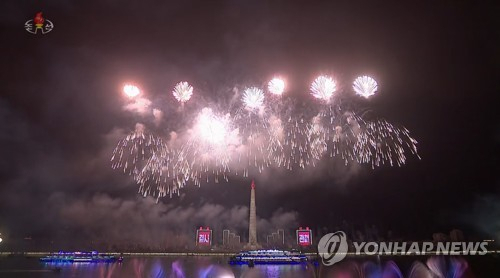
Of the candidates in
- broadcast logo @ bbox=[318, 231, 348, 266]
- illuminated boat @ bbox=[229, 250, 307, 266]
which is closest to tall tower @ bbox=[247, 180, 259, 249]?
illuminated boat @ bbox=[229, 250, 307, 266]

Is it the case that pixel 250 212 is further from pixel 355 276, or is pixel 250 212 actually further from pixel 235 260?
pixel 355 276

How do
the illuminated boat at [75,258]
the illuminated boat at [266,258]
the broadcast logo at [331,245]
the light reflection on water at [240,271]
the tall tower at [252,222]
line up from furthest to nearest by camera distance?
the tall tower at [252,222] → the illuminated boat at [75,258] → the illuminated boat at [266,258] → the light reflection on water at [240,271] → the broadcast logo at [331,245]

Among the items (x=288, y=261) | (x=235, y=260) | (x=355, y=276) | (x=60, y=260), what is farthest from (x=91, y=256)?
(x=355, y=276)

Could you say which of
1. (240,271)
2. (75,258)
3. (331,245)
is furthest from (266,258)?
(75,258)

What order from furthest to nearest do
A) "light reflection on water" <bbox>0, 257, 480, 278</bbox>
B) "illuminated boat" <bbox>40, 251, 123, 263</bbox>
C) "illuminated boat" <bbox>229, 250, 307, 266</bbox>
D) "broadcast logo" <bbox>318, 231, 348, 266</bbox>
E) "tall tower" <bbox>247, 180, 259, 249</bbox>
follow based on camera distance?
"tall tower" <bbox>247, 180, 259, 249</bbox>, "illuminated boat" <bbox>40, 251, 123, 263</bbox>, "illuminated boat" <bbox>229, 250, 307, 266</bbox>, "light reflection on water" <bbox>0, 257, 480, 278</bbox>, "broadcast logo" <bbox>318, 231, 348, 266</bbox>

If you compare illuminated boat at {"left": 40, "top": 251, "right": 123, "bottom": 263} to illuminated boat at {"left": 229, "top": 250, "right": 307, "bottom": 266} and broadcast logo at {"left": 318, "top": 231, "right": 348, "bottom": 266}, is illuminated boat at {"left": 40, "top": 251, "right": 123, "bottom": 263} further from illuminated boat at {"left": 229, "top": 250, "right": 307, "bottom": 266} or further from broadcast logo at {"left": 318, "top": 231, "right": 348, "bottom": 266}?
broadcast logo at {"left": 318, "top": 231, "right": 348, "bottom": 266}

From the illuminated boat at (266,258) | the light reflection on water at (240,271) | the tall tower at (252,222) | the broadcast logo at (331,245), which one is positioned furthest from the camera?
the tall tower at (252,222)

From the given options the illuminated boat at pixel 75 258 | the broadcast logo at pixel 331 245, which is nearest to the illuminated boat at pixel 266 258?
the broadcast logo at pixel 331 245

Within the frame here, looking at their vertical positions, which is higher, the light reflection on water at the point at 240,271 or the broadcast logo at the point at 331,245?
the broadcast logo at the point at 331,245

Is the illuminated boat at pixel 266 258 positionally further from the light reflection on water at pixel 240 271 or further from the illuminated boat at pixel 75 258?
the illuminated boat at pixel 75 258

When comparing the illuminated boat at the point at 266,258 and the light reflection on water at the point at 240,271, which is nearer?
the light reflection on water at the point at 240,271

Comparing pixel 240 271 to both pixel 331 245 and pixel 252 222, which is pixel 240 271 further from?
pixel 252 222
